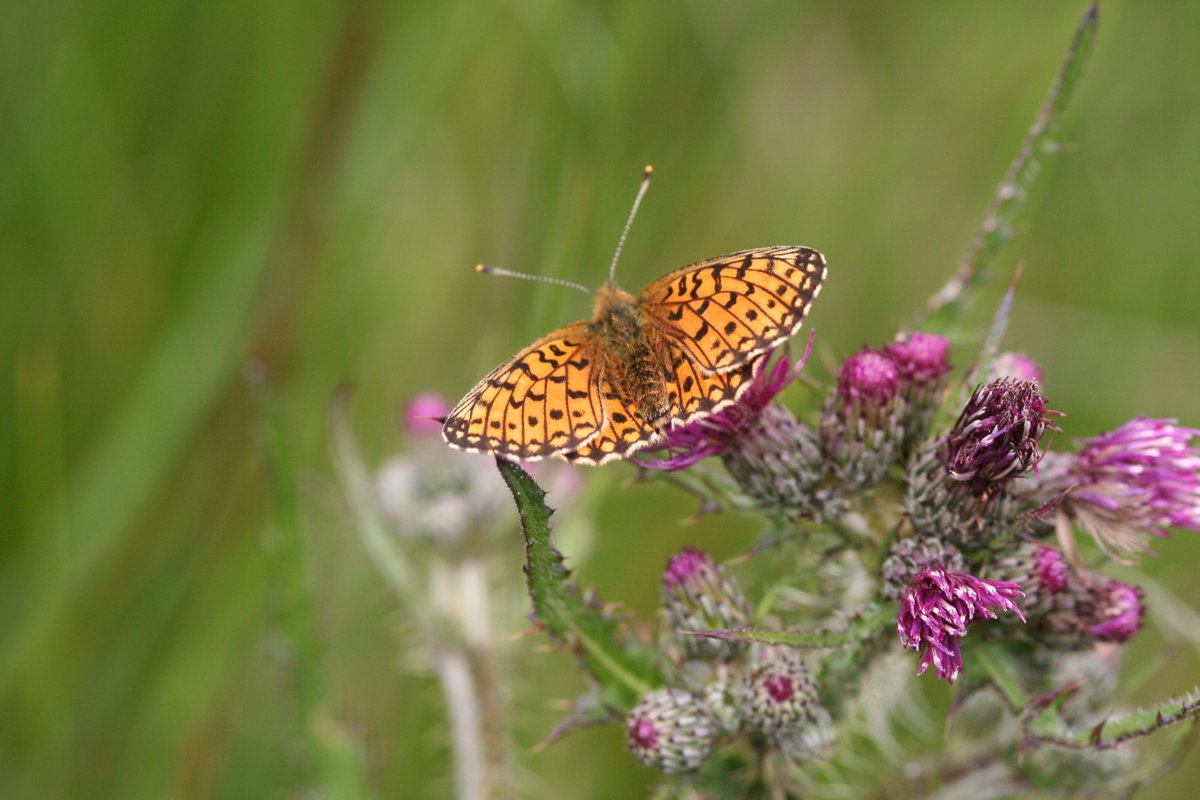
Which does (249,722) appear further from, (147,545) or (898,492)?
(898,492)

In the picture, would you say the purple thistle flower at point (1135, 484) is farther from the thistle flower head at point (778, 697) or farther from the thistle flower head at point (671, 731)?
the thistle flower head at point (671, 731)

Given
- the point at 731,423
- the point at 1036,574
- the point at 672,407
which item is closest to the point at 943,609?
the point at 1036,574

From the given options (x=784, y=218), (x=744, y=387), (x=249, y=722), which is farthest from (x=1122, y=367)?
(x=249, y=722)

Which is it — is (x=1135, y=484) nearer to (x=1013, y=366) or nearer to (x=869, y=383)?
(x=1013, y=366)

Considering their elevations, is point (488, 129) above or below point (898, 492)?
above

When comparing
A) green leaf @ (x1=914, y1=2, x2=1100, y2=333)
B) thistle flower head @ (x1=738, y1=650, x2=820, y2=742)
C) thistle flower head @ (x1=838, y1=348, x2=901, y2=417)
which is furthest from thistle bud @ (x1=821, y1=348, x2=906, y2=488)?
thistle flower head @ (x1=738, y1=650, x2=820, y2=742)

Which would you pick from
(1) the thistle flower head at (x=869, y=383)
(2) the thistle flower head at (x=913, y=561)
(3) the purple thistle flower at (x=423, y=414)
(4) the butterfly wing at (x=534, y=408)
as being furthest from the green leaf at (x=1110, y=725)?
(3) the purple thistle flower at (x=423, y=414)
